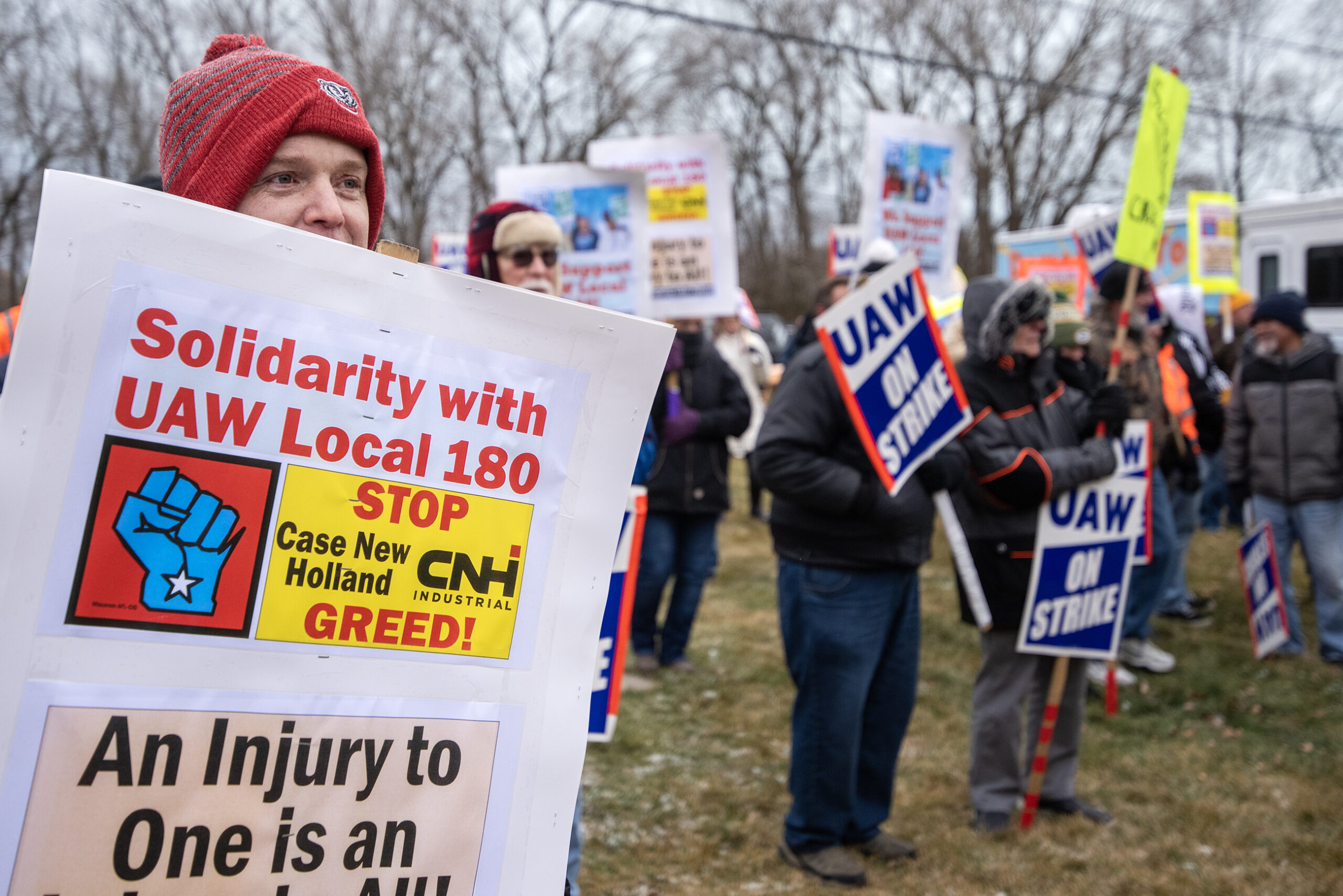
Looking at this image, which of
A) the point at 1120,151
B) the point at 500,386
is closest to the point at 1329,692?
the point at 500,386

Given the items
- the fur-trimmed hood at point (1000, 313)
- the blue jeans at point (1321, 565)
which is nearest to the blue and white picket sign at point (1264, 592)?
the blue jeans at point (1321, 565)

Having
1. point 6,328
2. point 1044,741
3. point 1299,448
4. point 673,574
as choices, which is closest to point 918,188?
point 673,574

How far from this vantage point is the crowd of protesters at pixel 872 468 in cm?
141

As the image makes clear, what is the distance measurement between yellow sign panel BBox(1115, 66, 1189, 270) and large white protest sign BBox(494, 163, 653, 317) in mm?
2207

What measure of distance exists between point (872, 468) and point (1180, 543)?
4.45 m

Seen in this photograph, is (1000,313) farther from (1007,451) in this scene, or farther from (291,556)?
(291,556)

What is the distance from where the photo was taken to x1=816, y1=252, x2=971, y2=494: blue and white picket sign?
3.48m

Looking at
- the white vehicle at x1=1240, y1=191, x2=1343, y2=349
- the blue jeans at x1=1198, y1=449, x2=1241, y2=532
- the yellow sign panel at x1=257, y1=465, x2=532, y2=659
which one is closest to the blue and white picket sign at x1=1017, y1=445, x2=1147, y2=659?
the yellow sign panel at x1=257, y1=465, x2=532, y2=659

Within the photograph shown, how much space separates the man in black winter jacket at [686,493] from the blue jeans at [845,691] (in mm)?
2114

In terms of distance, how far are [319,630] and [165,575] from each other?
0.57ft

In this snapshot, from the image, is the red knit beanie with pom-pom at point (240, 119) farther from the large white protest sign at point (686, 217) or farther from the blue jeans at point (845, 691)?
the large white protest sign at point (686, 217)

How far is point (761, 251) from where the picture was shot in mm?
37375

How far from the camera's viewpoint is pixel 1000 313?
3.99 metres

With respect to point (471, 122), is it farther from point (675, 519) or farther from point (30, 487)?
point (30, 487)
